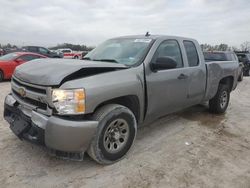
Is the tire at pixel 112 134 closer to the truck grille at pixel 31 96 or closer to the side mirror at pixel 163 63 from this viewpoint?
the truck grille at pixel 31 96

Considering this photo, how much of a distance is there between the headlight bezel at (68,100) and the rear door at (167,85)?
4.12 ft

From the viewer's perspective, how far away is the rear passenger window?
16.5 ft

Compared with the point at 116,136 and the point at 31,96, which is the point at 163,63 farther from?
the point at 31,96

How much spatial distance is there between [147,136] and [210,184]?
5.43 feet

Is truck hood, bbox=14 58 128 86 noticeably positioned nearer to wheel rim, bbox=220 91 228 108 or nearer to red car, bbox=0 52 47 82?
wheel rim, bbox=220 91 228 108

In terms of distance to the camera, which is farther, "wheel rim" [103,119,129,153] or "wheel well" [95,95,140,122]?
"wheel well" [95,95,140,122]

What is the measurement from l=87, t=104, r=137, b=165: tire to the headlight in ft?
1.00

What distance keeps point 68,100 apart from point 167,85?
1864 millimetres

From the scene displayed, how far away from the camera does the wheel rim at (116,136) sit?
11.3 ft

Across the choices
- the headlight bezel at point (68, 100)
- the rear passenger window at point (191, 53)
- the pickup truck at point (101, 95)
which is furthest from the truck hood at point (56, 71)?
the rear passenger window at point (191, 53)

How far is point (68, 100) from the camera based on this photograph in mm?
2979

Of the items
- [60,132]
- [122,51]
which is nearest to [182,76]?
[122,51]

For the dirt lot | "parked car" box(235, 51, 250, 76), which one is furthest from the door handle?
"parked car" box(235, 51, 250, 76)

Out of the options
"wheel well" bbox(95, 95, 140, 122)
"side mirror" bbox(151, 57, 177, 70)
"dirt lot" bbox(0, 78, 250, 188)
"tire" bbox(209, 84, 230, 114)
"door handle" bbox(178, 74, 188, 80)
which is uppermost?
"side mirror" bbox(151, 57, 177, 70)
